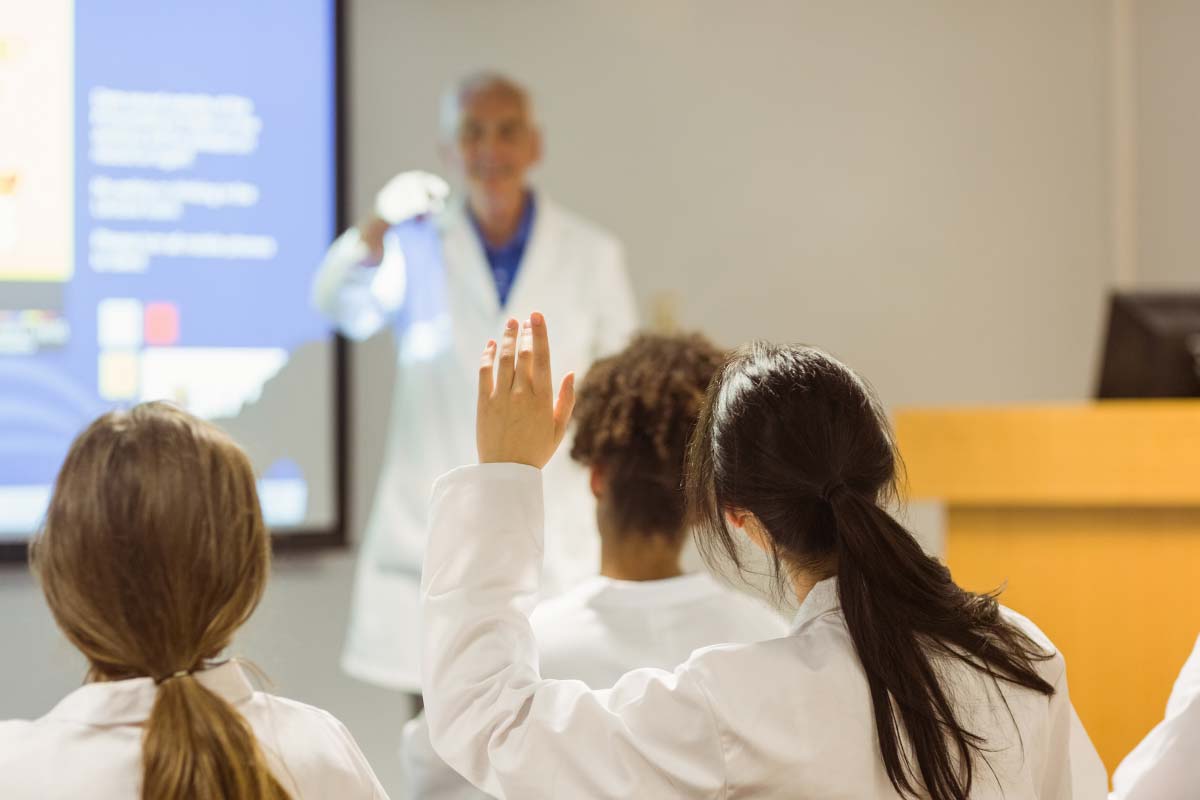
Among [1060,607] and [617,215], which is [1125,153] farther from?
[1060,607]

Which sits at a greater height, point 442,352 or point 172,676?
→ point 442,352

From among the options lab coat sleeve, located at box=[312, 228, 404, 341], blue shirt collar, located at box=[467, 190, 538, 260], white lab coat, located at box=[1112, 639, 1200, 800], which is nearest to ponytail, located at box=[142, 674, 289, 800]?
white lab coat, located at box=[1112, 639, 1200, 800]

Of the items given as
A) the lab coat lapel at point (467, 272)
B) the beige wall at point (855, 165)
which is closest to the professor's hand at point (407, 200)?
the lab coat lapel at point (467, 272)

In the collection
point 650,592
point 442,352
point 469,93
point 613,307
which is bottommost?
point 650,592

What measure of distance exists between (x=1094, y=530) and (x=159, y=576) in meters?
1.30

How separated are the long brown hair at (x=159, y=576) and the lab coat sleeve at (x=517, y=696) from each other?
145 mm

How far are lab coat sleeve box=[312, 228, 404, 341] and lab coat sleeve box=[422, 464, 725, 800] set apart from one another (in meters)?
1.68

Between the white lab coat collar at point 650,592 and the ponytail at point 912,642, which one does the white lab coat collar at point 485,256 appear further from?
the ponytail at point 912,642

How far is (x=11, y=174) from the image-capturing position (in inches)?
102

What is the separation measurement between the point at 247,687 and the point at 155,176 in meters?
2.04

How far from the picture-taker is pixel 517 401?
99 centimetres

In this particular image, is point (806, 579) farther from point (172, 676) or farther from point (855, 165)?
point (855, 165)

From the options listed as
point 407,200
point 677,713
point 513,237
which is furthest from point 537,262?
point 677,713

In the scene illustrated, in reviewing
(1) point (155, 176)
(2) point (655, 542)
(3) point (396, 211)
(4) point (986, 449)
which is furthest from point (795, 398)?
(1) point (155, 176)
